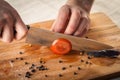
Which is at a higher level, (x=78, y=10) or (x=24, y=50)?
(x=78, y=10)

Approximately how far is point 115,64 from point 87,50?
13cm

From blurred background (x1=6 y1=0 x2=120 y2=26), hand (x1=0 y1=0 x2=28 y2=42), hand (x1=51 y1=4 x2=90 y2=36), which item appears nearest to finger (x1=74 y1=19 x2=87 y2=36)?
hand (x1=51 y1=4 x2=90 y2=36)

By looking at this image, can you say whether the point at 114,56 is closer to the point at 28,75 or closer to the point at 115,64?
the point at 115,64

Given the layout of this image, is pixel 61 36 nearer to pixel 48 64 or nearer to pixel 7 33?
pixel 48 64

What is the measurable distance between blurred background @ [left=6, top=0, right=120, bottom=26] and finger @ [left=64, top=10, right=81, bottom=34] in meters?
0.38

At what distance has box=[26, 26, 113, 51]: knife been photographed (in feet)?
3.86

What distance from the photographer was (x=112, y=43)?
1.27 m

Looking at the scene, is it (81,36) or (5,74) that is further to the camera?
(81,36)

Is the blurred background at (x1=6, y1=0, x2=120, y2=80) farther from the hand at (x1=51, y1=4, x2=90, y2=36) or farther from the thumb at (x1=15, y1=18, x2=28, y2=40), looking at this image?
the thumb at (x1=15, y1=18, x2=28, y2=40)

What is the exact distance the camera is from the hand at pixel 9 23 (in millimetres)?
968

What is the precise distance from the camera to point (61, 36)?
1.18 m

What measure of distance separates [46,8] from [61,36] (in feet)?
1.55

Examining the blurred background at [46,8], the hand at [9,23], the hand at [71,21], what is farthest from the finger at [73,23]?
the blurred background at [46,8]

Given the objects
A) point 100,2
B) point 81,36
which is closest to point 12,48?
point 81,36
